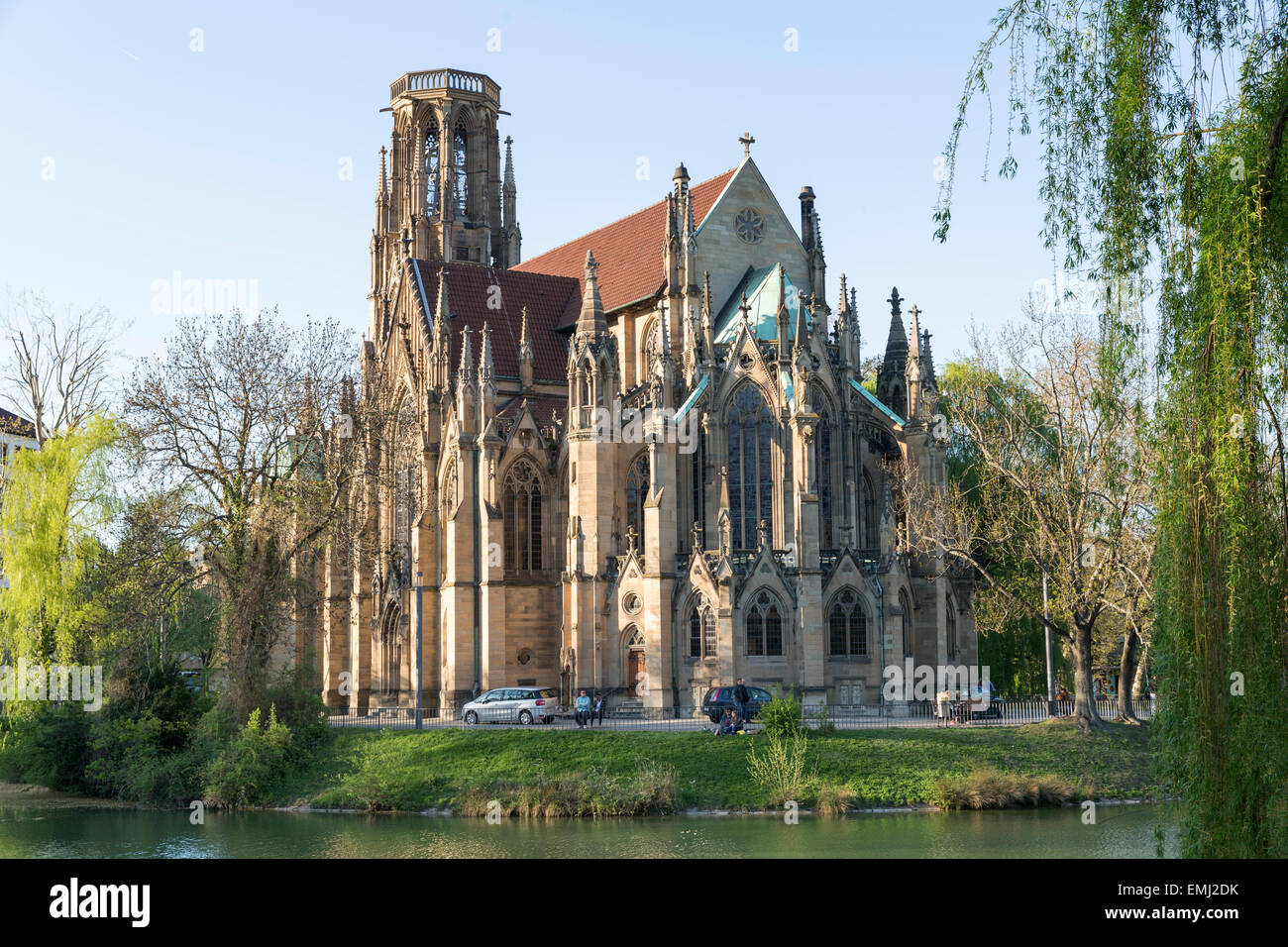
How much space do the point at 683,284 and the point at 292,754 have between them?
23.2m

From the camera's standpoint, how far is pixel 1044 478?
134 feet

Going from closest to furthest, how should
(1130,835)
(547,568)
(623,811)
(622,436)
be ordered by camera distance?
(1130,835)
(623,811)
(622,436)
(547,568)

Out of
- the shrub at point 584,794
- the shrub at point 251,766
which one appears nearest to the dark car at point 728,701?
the shrub at point 584,794

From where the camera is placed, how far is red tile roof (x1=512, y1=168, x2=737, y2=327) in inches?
2328

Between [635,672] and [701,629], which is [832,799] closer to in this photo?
[701,629]

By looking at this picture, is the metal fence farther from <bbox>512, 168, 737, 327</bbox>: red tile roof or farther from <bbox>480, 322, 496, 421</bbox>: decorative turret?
<bbox>512, 168, 737, 327</bbox>: red tile roof

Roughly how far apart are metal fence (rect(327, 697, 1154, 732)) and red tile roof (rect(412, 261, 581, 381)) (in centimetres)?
1728

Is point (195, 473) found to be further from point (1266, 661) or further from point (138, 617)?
point (1266, 661)

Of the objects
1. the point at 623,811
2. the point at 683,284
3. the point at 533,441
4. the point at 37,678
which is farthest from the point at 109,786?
the point at 683,284

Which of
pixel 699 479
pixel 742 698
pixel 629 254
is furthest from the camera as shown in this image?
pixel 629 254

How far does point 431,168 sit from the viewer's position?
247ft

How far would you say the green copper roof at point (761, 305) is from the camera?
172 ft

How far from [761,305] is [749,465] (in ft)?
24.0

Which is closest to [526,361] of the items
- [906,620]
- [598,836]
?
[906,620]
